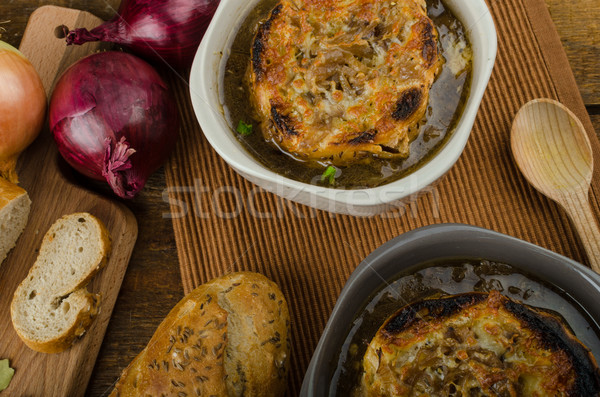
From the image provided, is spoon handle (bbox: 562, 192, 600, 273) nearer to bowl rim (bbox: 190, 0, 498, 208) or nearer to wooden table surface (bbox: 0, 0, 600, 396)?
wooden table surface (bbox: 0, 0, 600, 396)

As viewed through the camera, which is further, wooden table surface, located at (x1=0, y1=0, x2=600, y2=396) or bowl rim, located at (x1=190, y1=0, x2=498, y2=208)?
wooden table surface, located at (x1=0, y1=0, x2=600, y2=396)

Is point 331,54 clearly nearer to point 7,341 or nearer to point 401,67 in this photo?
point 401,67

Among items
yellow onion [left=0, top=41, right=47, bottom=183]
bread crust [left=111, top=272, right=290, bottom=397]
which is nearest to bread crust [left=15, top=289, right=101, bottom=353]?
bread crust [left=111, top=272, right=290, bottom=397]

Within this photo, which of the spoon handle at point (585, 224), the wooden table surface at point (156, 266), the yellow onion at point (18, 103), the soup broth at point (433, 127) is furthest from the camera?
the wooden table surface at point (156, 266)

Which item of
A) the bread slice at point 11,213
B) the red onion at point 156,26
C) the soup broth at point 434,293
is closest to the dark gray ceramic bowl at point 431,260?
the soup broth at point 434,293

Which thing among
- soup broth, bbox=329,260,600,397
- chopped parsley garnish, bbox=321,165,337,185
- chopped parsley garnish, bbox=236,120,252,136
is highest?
chopped parsley garnish, bbox=236,120,252,136

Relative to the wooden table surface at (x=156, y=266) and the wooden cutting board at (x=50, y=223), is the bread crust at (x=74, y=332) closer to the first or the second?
the wooden cutting board at (x=50, y=223)
